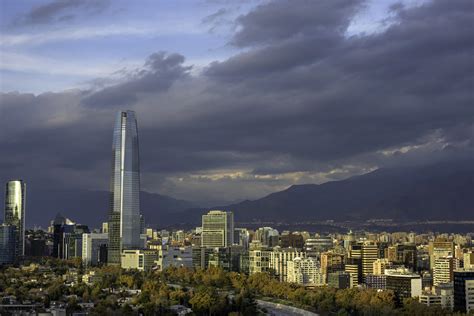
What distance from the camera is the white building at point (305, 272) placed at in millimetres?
34938

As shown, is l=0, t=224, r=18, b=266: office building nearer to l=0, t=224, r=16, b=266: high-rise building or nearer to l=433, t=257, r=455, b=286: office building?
l=0, t=224, r=16, b=266: high-rise building

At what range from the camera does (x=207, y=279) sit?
3170 centimetres

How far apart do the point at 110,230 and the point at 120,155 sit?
14.3 feet

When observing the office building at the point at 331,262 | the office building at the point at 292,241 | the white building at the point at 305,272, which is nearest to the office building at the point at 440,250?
the office building at the point at 331,262

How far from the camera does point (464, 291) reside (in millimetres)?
25328

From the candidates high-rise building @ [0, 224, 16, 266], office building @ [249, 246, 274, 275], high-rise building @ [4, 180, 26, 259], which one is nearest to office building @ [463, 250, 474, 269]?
office building @ [249, 246, 274, 275]

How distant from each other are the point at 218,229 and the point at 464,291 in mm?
26954

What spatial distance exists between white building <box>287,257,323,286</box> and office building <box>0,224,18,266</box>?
18.6 m

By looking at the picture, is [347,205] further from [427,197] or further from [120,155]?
[120,155]

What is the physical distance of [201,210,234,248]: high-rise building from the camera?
5050 centimetres

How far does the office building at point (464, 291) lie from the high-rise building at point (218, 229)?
25177 mm

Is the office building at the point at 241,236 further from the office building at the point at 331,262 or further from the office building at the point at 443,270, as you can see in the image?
the office building at the point at 443,270

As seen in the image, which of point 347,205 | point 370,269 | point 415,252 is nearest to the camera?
point 370,269

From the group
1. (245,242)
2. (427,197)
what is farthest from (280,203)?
(245,242)
